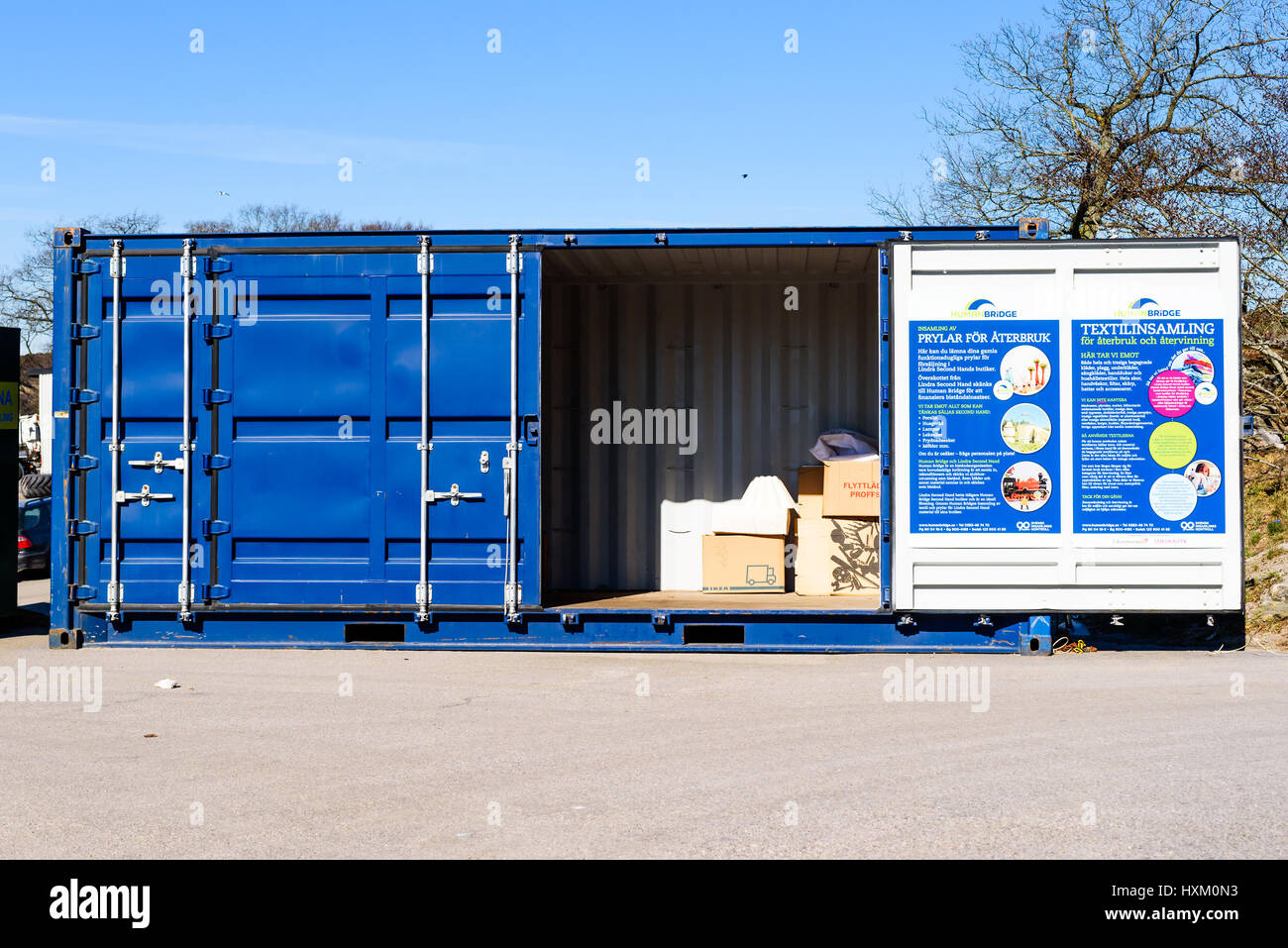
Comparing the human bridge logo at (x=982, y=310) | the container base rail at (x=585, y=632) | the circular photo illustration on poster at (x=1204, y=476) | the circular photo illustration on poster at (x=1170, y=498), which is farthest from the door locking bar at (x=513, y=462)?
the circular photo illustration on poster at (x=1204, y=476)

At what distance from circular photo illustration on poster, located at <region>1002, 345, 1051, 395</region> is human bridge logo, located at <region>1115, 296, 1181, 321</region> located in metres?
0.64

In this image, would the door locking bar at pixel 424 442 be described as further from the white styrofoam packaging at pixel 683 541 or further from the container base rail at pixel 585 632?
the white styrofoam packaging at pixel 683 541

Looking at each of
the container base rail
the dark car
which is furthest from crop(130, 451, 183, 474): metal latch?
the dark car

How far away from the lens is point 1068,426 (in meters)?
9.98

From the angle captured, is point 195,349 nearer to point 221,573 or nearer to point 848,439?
point 221,573

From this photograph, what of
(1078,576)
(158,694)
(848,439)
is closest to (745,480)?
(848,439)

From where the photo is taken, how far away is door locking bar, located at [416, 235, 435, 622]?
1034cm

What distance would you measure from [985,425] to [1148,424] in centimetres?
116

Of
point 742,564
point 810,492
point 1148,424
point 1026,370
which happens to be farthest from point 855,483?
point 1148,424

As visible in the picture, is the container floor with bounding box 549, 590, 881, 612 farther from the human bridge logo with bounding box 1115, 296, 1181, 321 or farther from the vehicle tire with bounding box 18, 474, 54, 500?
the vehicle tire with bounding box 18, 474, 54, 500

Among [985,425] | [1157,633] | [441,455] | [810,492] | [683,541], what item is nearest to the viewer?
[985,425]

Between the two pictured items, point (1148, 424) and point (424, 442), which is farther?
point (424, 442)

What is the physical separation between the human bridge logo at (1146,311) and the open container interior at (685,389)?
285 cm

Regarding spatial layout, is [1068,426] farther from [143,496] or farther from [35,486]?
[35,486]
